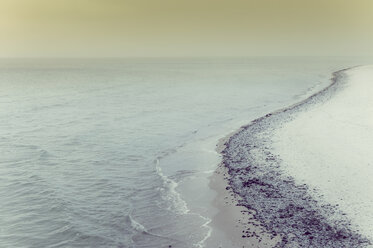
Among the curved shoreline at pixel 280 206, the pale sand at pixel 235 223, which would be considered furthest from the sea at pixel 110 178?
the curved shoreline at pixel 280 206

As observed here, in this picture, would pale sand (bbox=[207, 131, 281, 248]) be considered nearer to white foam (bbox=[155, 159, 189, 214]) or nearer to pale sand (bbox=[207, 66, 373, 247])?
pale sand (bbox=[207, 66, 373, 247])

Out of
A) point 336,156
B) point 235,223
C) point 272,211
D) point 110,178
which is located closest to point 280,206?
point 272,211

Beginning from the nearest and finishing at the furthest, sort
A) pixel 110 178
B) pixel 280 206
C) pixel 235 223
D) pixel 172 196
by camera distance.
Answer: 1. pixel 235 223
2. pixel 280 206
3. pixel 172 196
4. pixel 110 178

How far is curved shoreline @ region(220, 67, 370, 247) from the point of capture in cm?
1543

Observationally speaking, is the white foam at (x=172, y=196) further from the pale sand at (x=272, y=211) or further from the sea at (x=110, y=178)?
the pale sand at (x=272, y=211)

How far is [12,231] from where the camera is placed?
17.9m

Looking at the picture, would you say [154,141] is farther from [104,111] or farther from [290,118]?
[104,111]

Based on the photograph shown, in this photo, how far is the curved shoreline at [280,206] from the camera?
15.4 m

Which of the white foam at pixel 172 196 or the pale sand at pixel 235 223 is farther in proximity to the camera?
the white foam at pixel 172 196

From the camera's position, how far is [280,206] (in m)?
18.7

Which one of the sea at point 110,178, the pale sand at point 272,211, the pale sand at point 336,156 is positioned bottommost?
the sea at point 110,178

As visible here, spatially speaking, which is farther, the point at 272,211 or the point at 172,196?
the point at 172,196

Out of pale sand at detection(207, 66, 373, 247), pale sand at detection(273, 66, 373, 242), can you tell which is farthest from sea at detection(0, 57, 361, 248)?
pale sand at detection(273, 66, 373, 242)

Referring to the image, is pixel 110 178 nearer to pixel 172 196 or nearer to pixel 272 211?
pixel 172 196
